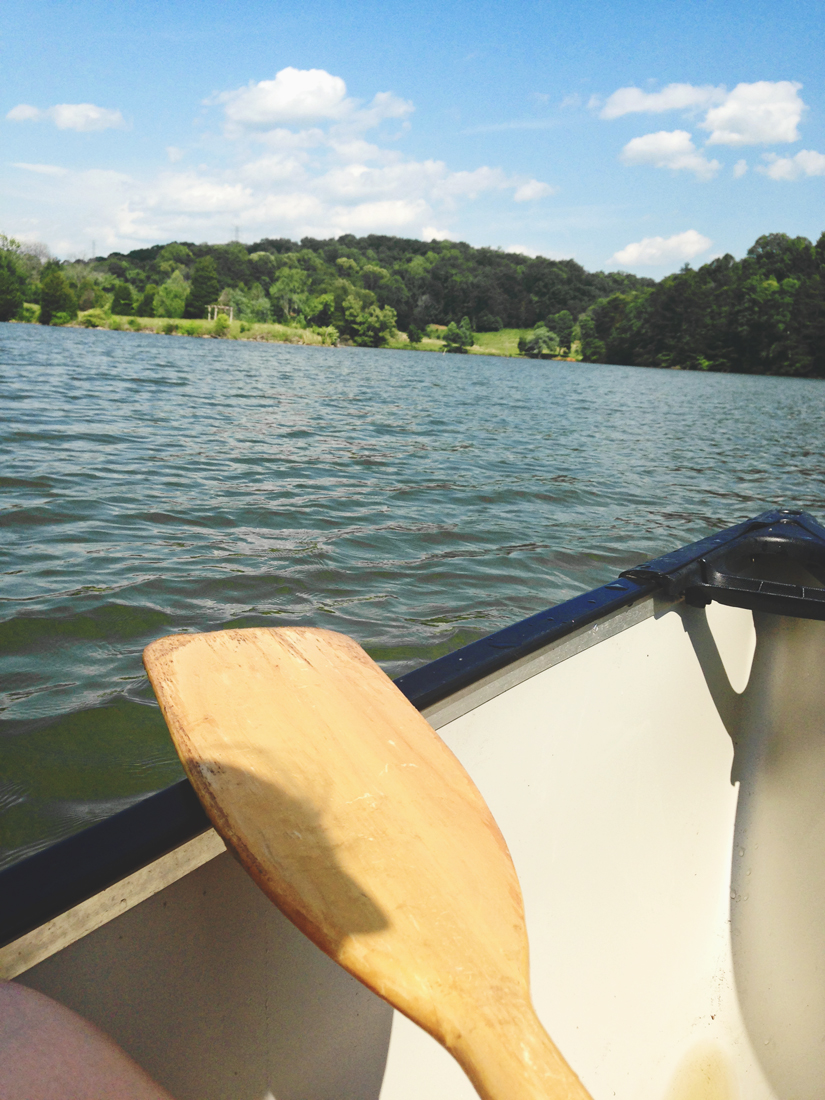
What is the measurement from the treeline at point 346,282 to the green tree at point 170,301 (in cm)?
9

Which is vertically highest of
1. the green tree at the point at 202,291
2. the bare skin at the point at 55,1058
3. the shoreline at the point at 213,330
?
the green tree at the point at 202,291

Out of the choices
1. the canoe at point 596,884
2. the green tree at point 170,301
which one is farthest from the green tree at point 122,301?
the canoe at point 596,884

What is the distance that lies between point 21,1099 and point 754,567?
212 centimetres

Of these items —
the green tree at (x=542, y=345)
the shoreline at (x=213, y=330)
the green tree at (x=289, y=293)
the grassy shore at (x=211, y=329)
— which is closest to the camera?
the shoreline at (x=213, y=330)

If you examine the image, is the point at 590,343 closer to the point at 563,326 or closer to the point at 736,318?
the point at 563,326

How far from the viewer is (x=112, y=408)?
32.2 ft

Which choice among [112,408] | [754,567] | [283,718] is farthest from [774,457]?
[283,718]

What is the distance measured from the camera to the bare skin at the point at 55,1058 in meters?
0.54

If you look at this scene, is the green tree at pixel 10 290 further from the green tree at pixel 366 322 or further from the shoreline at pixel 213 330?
the green tree at pixel 366 322

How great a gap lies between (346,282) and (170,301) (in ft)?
61.6

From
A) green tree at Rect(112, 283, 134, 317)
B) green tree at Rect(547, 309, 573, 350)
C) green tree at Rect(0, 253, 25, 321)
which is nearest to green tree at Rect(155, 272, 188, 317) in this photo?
green tree at Rect(112, 283, 134, 317)

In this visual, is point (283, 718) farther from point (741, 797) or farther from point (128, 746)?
point (128, 746)

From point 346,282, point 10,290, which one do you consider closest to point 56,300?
point 10,290

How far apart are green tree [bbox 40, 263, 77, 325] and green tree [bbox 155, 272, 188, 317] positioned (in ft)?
27.5
